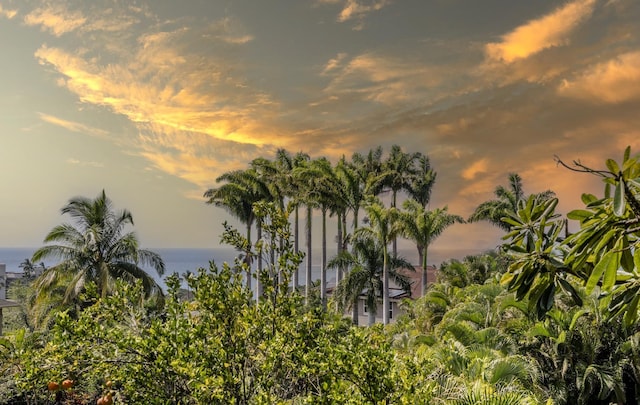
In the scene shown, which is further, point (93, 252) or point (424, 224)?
point (424, 224)

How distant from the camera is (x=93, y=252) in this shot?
18953mm

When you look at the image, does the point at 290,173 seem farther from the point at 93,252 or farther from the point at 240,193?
the point at 93,252

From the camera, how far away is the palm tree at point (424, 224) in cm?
2555

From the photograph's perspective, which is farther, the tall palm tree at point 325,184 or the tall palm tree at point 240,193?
the tall palm tree at point 240,193

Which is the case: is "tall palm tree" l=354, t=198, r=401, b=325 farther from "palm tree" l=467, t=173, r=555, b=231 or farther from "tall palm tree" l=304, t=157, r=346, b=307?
"palm tree" l=467, t=173, r=555, b=231

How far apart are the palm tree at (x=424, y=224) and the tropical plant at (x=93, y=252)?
43.1ft

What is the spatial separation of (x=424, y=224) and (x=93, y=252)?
1677 cm

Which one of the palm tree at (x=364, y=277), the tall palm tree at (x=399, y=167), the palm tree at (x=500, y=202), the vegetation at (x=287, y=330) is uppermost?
the tall palm tree at (x=399, y=167)

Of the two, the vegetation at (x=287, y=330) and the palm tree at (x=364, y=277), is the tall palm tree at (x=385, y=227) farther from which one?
Result: the vegetation at (x=287, y=330)

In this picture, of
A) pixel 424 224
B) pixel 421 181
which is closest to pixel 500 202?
pixel 421 181

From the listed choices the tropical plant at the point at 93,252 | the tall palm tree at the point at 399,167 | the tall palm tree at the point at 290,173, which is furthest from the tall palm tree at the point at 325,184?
the tropical plant at the point at 93,252

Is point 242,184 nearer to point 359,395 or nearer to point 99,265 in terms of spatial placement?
point 99,265

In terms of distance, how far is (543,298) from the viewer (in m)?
3.05

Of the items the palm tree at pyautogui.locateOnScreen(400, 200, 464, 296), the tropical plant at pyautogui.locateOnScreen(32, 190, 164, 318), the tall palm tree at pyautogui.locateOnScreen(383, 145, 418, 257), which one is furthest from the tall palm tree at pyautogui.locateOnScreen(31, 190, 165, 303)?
the tall palm tree at pyautogui.locateOnScreen(383, 145, 418, 257)
